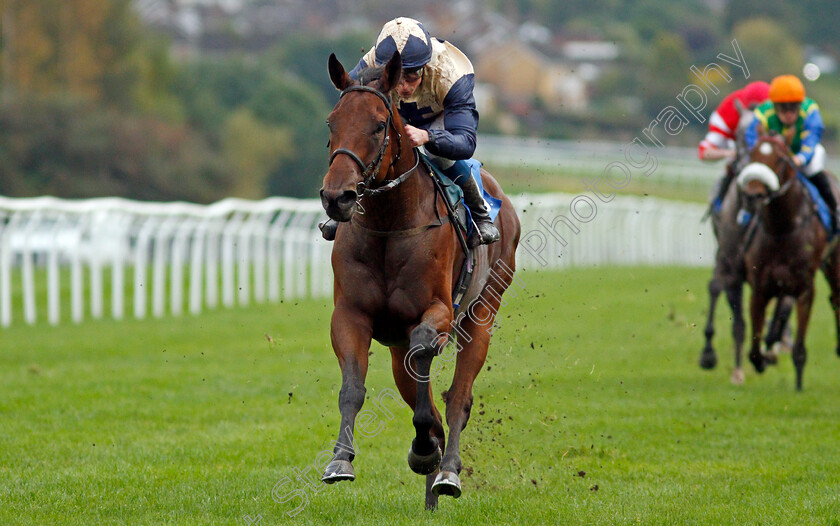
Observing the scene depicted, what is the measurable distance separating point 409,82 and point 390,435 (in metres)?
2.57

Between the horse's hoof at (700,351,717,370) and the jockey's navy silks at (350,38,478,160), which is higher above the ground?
the jockey's navy silks at (350,38,478,160)

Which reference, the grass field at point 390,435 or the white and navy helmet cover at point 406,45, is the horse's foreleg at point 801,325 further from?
the white and navy helmet cover at point 406,45

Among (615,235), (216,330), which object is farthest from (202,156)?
(216,330)

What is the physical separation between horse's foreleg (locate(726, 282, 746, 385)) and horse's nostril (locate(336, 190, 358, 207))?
5.68 metres

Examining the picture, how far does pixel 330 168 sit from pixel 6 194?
33544 millimetres

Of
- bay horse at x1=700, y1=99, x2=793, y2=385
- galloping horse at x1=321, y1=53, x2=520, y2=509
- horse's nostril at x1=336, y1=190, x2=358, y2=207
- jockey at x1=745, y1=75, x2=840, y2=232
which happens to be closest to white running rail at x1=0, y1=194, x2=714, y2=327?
bay horse at x1=700, y1=99, x2=793, y2=385

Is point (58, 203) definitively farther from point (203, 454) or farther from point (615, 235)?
point (615, 235)

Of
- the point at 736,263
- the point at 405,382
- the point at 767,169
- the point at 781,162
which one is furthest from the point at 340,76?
the point at 736,263

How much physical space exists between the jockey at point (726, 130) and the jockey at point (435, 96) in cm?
457

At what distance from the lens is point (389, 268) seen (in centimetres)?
468

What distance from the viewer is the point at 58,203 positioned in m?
12.4

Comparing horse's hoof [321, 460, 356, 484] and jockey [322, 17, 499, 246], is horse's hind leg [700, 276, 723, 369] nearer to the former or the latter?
jockey [322, 17, 499, 246]

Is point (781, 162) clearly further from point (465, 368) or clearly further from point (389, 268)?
point (389, 268)

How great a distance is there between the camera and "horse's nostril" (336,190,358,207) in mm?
4105
